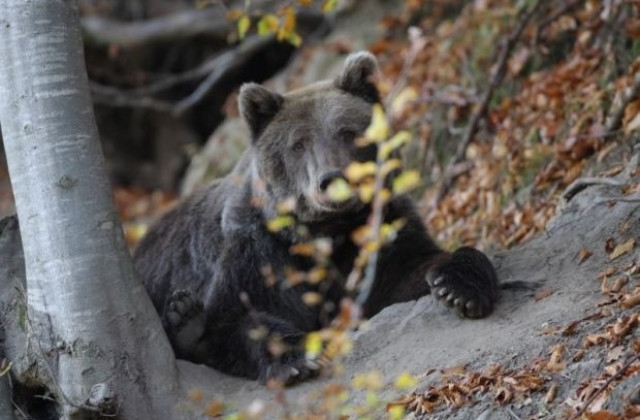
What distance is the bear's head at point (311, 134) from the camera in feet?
22.4

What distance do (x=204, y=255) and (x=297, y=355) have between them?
4.78ft

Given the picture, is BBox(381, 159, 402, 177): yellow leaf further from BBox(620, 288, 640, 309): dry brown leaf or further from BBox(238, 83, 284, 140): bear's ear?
BBox(620, 288, 640, 309): dry brown leaf

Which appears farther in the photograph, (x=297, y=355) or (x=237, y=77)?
(x=237, y=77)

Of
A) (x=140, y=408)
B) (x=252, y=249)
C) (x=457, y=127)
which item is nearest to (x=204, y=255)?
(x=252, y=249)

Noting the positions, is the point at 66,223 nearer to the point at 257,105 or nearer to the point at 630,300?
the point at 257,105

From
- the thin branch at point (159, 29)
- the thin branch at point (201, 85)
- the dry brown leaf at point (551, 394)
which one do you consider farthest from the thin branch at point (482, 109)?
the thin branch at point (159, 29)

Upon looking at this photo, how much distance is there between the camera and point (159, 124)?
60.2 ft

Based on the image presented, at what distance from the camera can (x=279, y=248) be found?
23.1 feet

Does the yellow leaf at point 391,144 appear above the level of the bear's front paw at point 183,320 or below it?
above

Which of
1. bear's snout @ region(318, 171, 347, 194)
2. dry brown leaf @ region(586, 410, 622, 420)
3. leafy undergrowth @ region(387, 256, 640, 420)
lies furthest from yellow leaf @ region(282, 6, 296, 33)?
dry brown leaf @ region(586, 410, 622, 420)

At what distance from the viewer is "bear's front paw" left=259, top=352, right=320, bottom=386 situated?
6.04 meters

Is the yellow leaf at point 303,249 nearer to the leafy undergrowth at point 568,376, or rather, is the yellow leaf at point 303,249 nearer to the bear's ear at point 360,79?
the bear's ear at point 360,79

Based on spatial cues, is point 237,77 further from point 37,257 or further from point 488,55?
point 37,257

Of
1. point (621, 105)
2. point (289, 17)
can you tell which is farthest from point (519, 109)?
point (289, 17)
